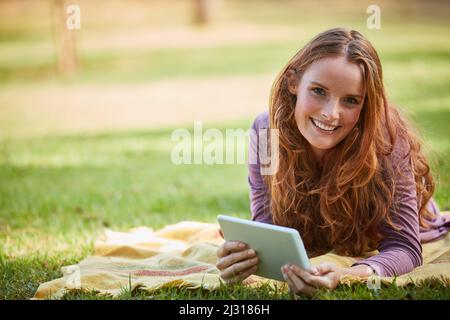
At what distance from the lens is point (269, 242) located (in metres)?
2.88

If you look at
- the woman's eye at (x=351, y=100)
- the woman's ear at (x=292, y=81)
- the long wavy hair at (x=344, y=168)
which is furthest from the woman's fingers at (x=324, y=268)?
the woman's ear at (x=292, y=81)

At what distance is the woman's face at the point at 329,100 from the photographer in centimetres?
313

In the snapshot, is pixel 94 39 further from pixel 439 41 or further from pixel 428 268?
pixel 428 268

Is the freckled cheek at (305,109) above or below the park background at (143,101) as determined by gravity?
above

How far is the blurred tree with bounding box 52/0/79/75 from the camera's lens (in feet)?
41.8

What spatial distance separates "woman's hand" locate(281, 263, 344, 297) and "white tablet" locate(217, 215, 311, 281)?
0.03 meters

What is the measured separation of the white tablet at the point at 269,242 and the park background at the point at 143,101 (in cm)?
23

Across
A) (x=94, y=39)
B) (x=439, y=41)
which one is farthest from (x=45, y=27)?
(x=439, y=41)

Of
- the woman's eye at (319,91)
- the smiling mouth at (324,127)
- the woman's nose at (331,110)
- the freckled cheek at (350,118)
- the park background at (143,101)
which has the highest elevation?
the woman's eye at (319,91)

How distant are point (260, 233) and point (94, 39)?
48.1ft

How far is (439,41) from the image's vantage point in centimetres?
1342

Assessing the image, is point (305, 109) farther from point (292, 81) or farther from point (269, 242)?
point (269, 242)

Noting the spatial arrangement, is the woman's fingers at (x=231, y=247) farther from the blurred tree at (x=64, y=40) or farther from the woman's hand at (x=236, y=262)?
the blurred tree at (x=64, y=40)

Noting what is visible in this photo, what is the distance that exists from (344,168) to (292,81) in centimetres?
46
